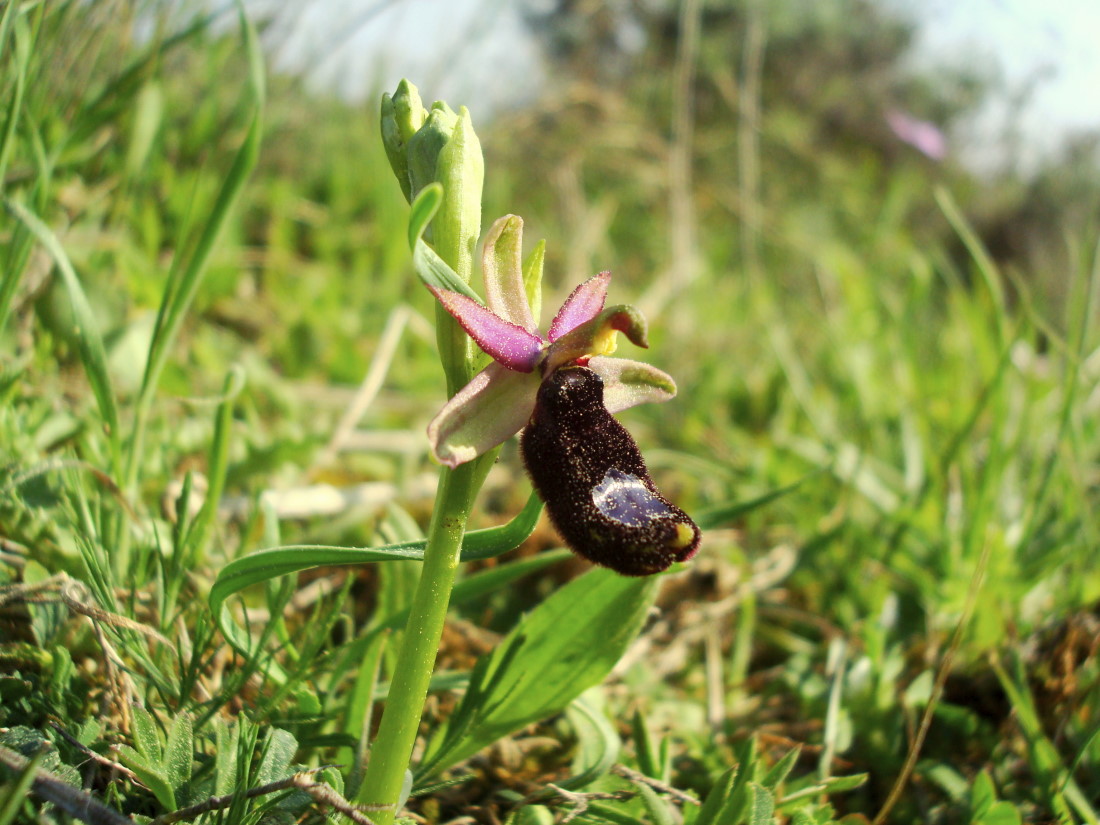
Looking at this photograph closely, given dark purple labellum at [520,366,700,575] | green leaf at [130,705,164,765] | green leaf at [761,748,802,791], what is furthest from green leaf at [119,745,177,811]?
green leaf at [761,748,802,791]

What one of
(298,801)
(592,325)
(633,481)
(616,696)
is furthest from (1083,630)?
(298,801)

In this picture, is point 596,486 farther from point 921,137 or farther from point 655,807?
point 921,137

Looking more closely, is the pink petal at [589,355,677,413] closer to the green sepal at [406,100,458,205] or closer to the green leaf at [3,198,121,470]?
the green sepal at [406,100,458,205]

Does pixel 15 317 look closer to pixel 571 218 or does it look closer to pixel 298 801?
pixel 298 801

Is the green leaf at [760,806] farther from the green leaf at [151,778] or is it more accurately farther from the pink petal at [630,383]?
the green leaf at [151,778]

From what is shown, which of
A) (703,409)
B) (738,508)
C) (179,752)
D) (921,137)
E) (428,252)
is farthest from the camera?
(921,137)

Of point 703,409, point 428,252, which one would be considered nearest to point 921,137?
point 703,409

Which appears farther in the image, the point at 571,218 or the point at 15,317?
the point at 571,218
